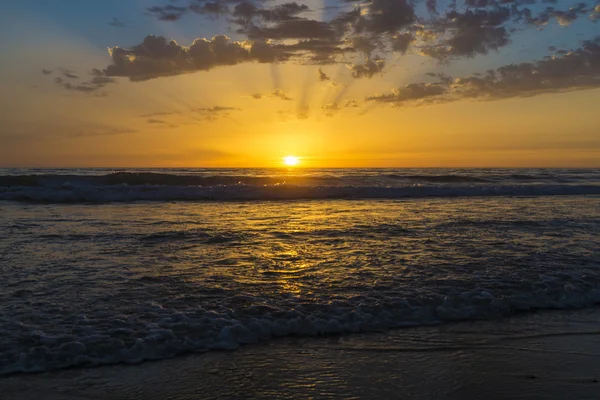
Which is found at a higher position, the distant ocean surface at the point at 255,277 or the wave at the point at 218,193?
the wave at the point at 218,193

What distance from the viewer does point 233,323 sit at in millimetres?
5254

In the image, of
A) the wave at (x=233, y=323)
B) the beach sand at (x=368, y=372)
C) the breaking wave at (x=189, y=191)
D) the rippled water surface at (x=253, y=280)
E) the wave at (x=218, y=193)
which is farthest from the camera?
the breaking wave at (x=189, y=191)

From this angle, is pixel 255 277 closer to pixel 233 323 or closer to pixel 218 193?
pixel 233 323

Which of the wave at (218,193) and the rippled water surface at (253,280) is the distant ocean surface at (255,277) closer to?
the rippled water surface at (253,280)

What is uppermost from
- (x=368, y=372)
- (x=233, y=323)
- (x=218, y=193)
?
(x=218, y=193)

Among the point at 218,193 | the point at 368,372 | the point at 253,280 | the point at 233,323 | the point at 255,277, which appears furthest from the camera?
the point at 218,193

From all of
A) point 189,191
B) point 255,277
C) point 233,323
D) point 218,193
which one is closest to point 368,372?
point 233,323

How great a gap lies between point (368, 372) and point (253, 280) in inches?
121

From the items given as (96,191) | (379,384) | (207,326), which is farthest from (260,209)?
(379,384)

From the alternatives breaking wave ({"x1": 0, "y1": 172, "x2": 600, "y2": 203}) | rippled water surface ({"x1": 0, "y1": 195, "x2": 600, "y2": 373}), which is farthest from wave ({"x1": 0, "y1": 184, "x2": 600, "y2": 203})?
rippled water surface ({"x1": 0, "y1": 195, "x2": 600, "y2": 373})

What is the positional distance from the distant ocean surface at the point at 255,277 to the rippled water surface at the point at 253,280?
23mm

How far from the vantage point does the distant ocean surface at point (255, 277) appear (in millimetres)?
5012

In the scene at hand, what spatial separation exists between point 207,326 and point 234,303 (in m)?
0.76

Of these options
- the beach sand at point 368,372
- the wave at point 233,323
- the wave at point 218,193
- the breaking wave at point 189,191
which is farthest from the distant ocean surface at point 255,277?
the breaking wave at point 189,191
